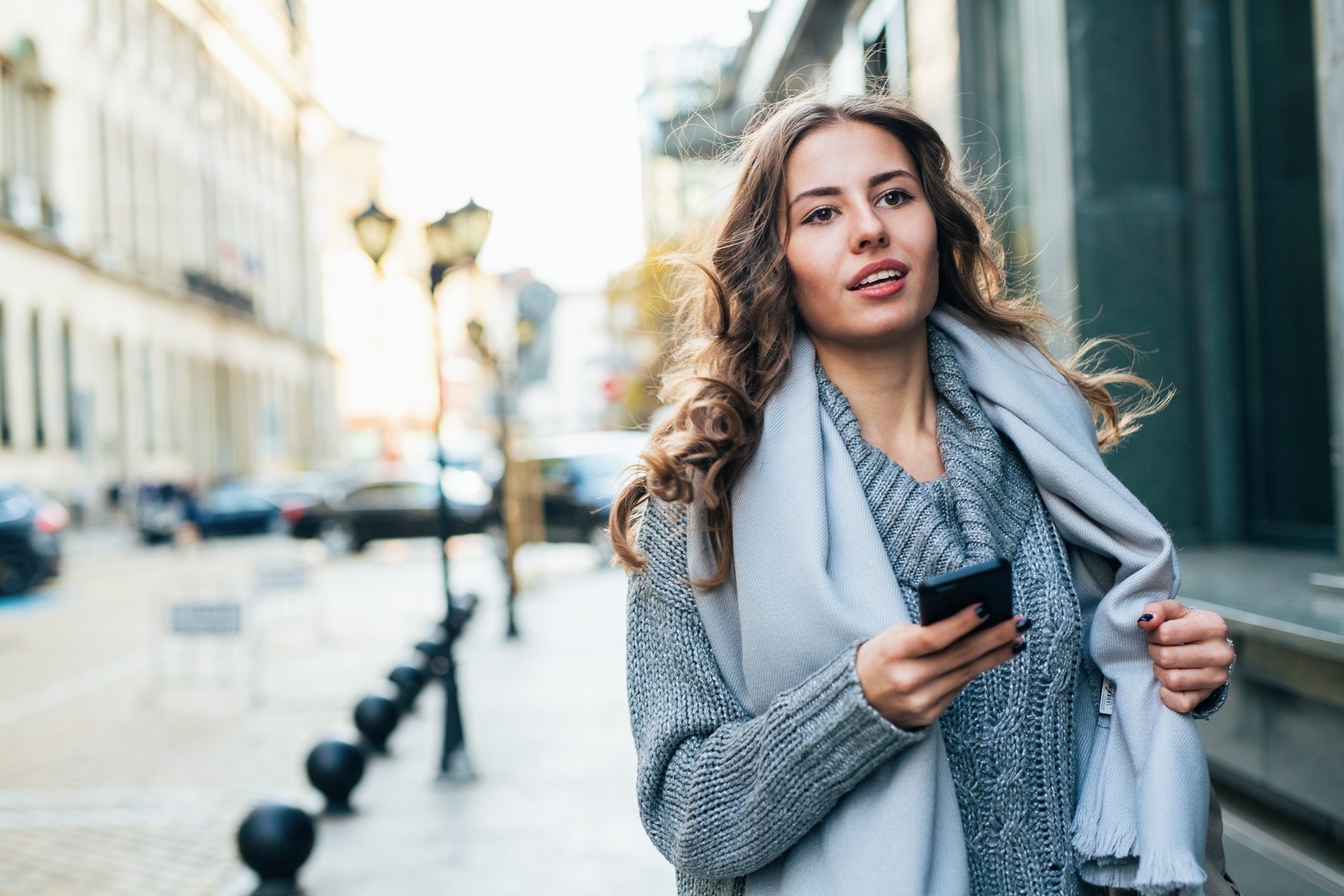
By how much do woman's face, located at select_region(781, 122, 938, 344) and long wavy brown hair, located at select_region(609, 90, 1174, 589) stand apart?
0.03 m

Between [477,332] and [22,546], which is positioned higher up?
[477,332]

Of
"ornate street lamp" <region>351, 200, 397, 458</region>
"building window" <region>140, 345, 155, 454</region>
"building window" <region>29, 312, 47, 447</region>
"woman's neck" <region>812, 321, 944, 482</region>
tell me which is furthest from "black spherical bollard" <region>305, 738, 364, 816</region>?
"building window" <region>140, 345, 155, 454</region>

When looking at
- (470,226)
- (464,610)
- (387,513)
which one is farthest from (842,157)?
(387,513)

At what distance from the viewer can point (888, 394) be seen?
198 centimetres

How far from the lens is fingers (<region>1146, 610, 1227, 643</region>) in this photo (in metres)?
1.75

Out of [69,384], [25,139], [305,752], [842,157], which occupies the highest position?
[25,139]

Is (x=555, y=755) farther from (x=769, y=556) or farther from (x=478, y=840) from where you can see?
(x=769, y=556)

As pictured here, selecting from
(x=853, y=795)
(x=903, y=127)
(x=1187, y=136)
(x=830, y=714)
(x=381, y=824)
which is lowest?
(x=381, y=824)

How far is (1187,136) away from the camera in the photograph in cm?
625

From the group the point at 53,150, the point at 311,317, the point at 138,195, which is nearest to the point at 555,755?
the point at 53,150

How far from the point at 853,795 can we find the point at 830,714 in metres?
0.17

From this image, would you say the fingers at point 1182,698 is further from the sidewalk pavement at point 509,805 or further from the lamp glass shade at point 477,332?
the lamp glass shade at point 477,332

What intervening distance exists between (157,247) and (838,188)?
4920cm

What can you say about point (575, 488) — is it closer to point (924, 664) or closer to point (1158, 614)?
point (1158, 614)
